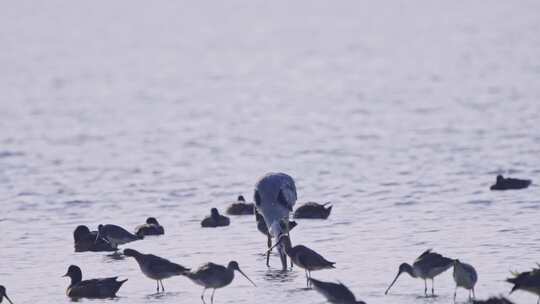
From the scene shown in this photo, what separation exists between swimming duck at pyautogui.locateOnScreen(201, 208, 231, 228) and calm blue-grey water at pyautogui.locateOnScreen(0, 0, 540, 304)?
205 millimetres

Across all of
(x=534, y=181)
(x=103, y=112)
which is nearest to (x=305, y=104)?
(x=103, y=112)

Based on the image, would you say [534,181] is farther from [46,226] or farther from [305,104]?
[305,104]

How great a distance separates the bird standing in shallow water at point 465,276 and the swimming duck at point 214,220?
820 centimetres

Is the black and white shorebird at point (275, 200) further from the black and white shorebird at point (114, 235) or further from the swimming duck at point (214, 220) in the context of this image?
the black and white shorebird at point (114, 235)

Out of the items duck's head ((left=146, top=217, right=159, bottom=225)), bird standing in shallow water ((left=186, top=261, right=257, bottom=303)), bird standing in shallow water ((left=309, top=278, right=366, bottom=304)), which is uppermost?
duck's head ((left=146, top=217, right=159, bottom=225))

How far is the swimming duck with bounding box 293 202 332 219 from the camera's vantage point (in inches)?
1125

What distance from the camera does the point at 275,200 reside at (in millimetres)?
26375

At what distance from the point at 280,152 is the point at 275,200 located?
1472 cm

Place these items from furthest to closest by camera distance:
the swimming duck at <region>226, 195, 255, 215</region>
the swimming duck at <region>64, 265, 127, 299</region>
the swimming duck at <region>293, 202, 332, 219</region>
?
1. the swimming duck at <region>226, 195, 255, 215</region>
2. the swimming duck at <region>293, 202, 332, 219</region>
3. the swimming duck at <region>64, 265, 127, 299</region>

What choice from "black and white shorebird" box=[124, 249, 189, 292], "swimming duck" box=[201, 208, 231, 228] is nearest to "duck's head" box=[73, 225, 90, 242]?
"swimming duck" box=[201, 208, 231, 228]

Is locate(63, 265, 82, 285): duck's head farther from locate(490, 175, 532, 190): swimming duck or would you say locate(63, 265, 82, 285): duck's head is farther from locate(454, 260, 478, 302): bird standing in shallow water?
locate(490, 175, 532, 190): swimming duck

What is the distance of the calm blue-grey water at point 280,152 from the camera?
80.6 feet

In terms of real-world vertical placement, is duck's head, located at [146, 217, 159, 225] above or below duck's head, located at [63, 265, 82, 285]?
above

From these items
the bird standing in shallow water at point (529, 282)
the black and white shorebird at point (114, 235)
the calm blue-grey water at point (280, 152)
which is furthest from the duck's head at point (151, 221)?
the bird standing in shallow water at point (529, 282)
